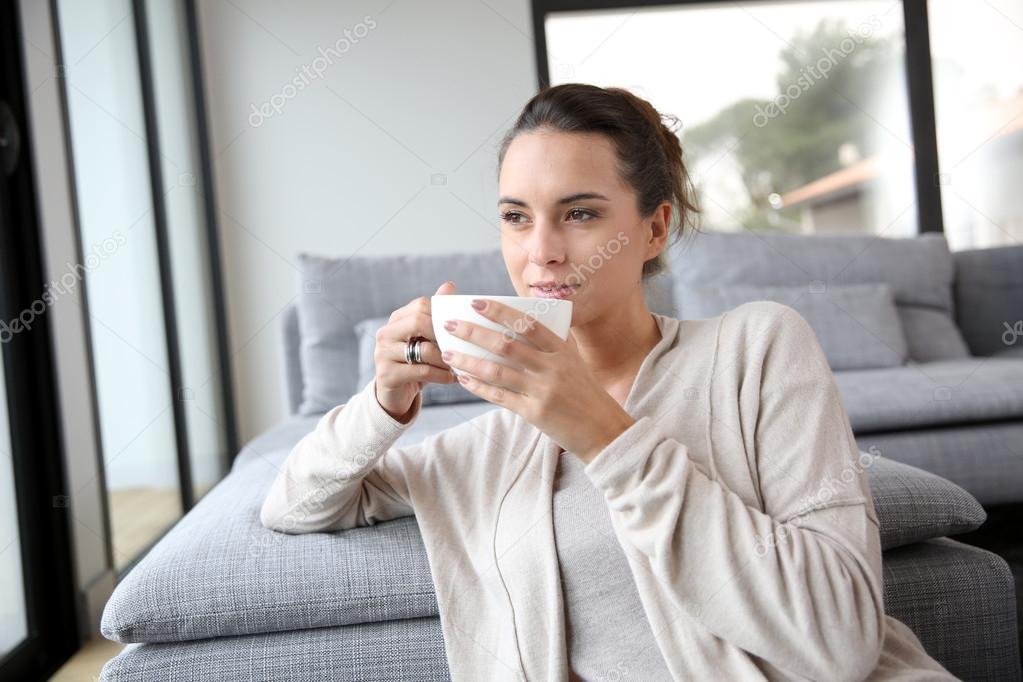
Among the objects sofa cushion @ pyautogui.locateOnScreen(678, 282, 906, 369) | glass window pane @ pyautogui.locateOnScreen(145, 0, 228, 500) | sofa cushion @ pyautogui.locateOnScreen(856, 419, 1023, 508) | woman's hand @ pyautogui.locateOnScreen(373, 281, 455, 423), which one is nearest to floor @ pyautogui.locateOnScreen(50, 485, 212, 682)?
glass window pane @ pyautogui.locateOnScreen(145, 0, 228, 500)

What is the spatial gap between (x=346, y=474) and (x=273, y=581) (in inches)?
7.2

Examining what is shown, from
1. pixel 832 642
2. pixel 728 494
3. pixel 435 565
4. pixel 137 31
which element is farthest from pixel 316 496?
pixel 137 31

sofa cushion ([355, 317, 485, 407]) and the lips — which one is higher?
the lips

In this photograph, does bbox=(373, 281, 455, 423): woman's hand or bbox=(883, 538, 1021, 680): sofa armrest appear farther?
bbox=(883, 538, 1021, 680): sofa armrest

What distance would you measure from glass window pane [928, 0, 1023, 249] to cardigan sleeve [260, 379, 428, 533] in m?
3.83

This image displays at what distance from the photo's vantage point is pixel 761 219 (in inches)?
182

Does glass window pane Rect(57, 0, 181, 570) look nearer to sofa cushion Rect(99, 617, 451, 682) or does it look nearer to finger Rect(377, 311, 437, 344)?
sofa cushion Rect(99, 617, 451, 682)

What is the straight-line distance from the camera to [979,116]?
14.3ft

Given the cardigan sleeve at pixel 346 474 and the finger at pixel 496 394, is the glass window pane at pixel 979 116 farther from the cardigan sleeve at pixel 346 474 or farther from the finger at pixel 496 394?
the finger at pixel 496 394

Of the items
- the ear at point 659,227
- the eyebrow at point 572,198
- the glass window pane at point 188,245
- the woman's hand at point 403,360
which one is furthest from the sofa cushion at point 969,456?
the glass window pane at point 188,245

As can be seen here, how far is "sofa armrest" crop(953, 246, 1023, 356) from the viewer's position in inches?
130

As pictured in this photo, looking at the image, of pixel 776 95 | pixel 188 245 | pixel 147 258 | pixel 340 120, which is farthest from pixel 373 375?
pixel 776 95

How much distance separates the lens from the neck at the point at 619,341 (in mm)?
1251

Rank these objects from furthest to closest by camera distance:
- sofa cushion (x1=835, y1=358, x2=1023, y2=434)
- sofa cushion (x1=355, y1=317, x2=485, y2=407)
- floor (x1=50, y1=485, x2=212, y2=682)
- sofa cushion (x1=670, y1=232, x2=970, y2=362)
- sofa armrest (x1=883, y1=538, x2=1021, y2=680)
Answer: sofa cushion (x1=670, y1=232, x2=970, y2=362), sofa cushion (x1=355, y1=317, x2=485, y2=407), sofa cushion (x1=835, y1=358, x2=1023, y2=434), floor (x1=50, y1=485, x2=212, y2=682), sofa armrest (x1=883, y1=538, x2=1021, y2=680)
